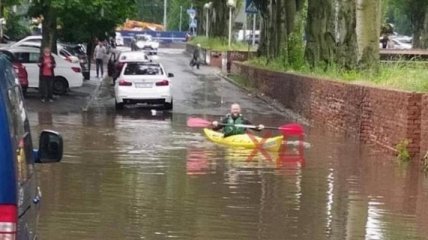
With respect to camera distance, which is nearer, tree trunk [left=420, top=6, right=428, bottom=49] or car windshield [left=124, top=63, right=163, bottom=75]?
car windshield [left=124, top=63, right=163, bottom=75]

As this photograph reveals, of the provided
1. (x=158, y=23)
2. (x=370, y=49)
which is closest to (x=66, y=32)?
(x=370, y=49)

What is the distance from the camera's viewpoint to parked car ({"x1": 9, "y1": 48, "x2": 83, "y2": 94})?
33469 mm

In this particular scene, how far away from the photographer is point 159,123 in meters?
26.0

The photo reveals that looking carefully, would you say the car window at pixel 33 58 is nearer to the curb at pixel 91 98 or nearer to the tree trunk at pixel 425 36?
the curb at pixel 91 98

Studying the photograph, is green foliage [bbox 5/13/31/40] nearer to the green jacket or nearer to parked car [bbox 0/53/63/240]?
the green jacket

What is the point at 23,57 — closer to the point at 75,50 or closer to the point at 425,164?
the point at 75,50

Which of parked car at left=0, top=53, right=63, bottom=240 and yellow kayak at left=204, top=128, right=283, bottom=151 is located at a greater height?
parked car at left=0, top=53, right=63, bottom=240

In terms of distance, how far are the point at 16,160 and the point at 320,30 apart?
28.1m

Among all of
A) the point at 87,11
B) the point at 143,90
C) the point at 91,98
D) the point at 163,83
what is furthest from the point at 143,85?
the point at 91,98

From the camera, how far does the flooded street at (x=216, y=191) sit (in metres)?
11.1

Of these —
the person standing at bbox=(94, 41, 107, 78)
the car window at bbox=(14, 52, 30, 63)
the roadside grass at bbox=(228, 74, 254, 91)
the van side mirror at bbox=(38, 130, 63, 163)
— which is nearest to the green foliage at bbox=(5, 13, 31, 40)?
the person standing at bbox=(94, 41, 107, 78)

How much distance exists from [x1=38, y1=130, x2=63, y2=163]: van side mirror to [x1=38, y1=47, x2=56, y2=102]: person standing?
23.3m

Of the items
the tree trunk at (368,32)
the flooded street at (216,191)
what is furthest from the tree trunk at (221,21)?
the flooded street at (216,191)

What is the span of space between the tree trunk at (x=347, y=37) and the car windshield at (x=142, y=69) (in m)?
5.37
